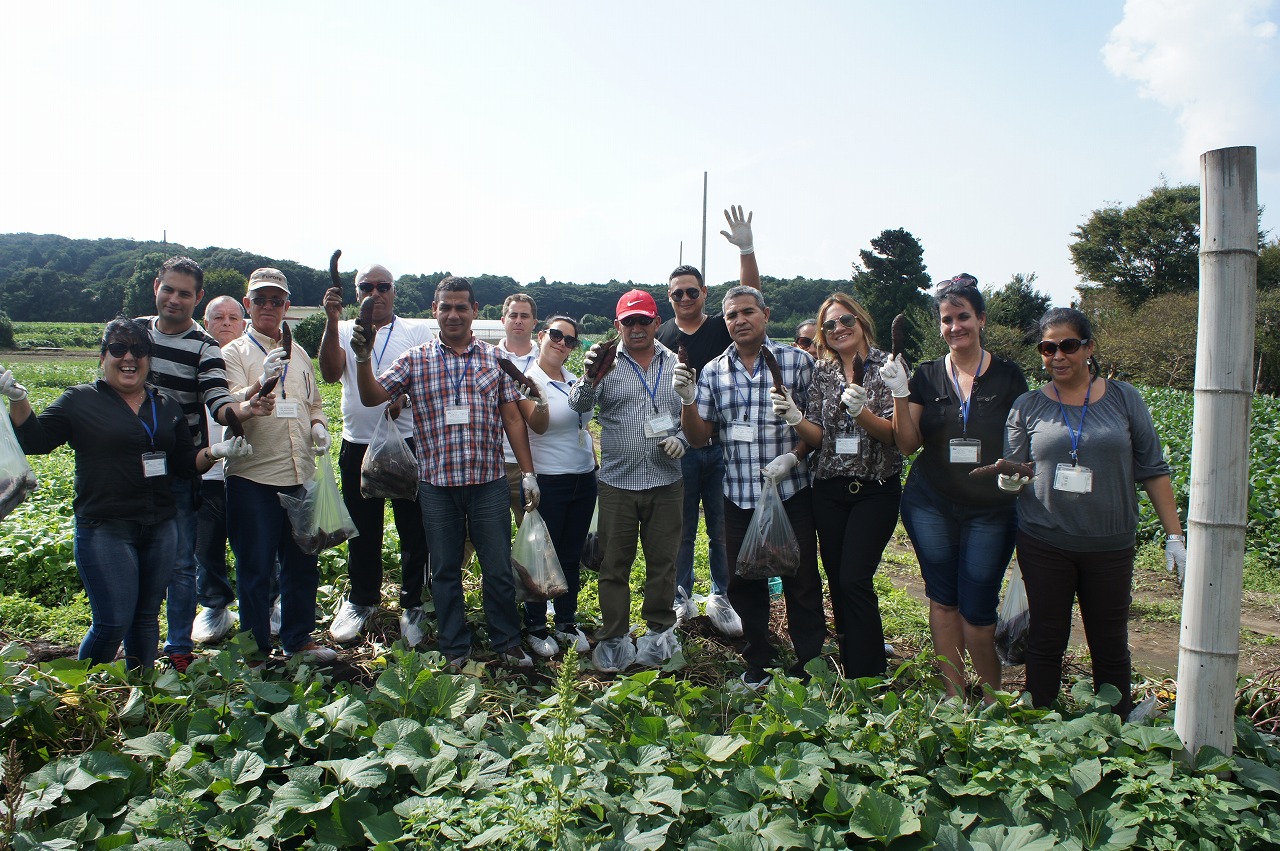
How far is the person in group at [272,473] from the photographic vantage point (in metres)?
3.93

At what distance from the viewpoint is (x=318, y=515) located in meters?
3.99

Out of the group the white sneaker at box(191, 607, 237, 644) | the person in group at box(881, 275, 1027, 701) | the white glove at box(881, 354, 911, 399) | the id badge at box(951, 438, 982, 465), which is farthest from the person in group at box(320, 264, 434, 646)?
→ the id badge at box(951, 438, 982, 465)

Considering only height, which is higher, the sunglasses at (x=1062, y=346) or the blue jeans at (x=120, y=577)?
the sunglasses at (x=1062, y=346)

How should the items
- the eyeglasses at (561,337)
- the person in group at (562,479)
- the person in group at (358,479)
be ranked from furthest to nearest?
the eyeglasses at (561,337) → the person in group at (562,479) → the person in group at (358,479)

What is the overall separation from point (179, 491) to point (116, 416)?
1.79 ft

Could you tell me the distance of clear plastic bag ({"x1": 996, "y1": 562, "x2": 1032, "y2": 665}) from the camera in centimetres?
342

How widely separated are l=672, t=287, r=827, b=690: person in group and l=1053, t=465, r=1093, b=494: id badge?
3.69 feet

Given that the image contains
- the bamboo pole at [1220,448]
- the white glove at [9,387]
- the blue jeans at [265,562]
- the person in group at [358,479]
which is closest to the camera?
the bamboo pole at [1220,448]

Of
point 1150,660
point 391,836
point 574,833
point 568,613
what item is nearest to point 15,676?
point 391,836

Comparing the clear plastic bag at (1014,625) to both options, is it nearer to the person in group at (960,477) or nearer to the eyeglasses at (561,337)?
the person in group at (960,477)

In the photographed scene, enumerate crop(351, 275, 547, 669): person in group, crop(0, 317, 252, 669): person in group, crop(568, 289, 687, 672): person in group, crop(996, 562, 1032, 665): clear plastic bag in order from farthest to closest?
crop(568, 289, 687, 672): person in group < crop(351, 275, 547, 669): person in group < crop(996, 562, 1032, 665): clear plastic bag < crop(0, 317, 252, 669): person in group

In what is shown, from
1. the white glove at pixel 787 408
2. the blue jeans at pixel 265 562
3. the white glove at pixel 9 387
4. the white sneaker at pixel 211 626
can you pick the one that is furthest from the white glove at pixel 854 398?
the white sneaker at pixel 211 626

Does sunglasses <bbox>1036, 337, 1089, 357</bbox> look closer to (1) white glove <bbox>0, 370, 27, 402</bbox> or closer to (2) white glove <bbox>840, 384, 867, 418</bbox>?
(2) white glove <bbox>840, 384, 867, 418</bbox>

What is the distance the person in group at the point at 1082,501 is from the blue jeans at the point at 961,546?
16 cm
